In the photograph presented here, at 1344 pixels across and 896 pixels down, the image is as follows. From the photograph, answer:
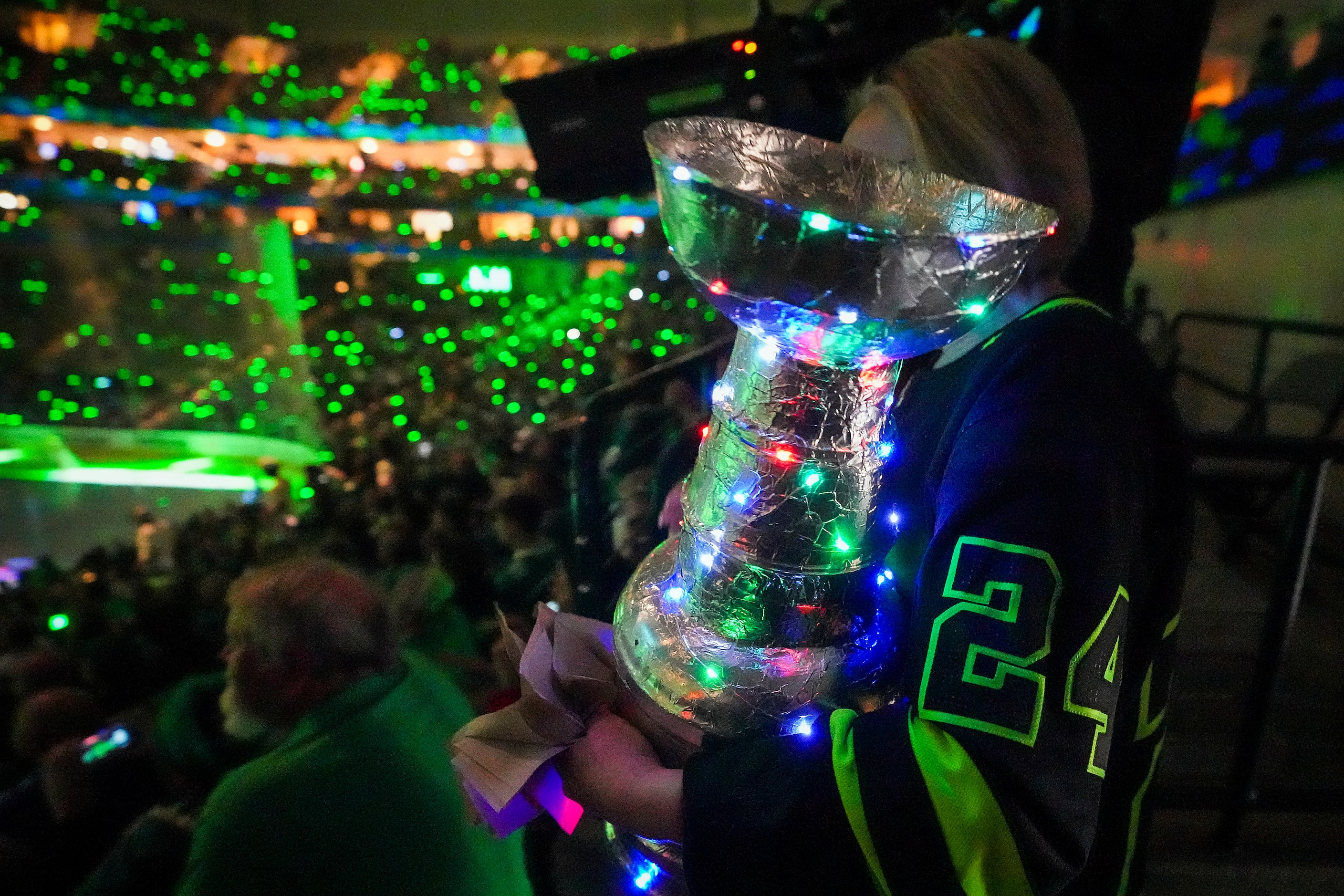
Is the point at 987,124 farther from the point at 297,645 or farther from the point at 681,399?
the point at 681,399

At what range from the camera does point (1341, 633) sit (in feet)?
7.35

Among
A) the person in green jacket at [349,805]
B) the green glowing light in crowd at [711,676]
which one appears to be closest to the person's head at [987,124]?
the green glowing light in crowd at [711,676]

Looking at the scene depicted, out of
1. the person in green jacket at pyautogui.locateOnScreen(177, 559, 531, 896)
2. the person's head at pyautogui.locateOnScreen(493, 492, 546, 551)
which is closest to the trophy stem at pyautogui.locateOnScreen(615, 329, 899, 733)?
the person in green jacket at pyautogui.locateOnScreen(177, 559, 531, 896)

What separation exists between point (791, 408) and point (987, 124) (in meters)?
0.32

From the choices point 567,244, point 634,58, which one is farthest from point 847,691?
point 567,244

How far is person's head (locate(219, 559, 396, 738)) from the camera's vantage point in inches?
47.8

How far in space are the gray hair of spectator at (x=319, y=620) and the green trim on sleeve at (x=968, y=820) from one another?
3.41ft

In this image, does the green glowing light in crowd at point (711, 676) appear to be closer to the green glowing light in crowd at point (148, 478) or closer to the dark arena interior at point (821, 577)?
the dark arena interior at point (821, 577)

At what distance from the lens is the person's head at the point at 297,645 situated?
1.21 meters

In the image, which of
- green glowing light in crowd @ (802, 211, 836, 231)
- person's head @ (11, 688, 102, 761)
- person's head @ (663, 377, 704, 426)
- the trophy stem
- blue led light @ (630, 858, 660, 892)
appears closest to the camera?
green glowing light in crowd @ (802, 211, 836, 231)

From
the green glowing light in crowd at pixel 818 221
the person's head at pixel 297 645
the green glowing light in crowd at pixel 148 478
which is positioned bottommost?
the green glowing light in crowd at pixel 148 478

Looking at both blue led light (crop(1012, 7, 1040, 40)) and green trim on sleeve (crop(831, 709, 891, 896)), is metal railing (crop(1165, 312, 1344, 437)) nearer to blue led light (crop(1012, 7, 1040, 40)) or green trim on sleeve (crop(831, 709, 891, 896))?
blue led light (crop(1012, 7, 1040, 40))

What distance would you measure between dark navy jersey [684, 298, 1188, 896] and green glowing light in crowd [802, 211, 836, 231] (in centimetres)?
23

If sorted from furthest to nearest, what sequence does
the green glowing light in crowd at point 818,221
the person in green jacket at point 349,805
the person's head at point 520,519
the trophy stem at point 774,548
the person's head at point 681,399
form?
the person's head at point 520,519 → the person's head at point 681,399 → the person in green jacket at point 349,805 → the trophy stem at point 774,548 → the green glowing light in crowd at point 818,221
